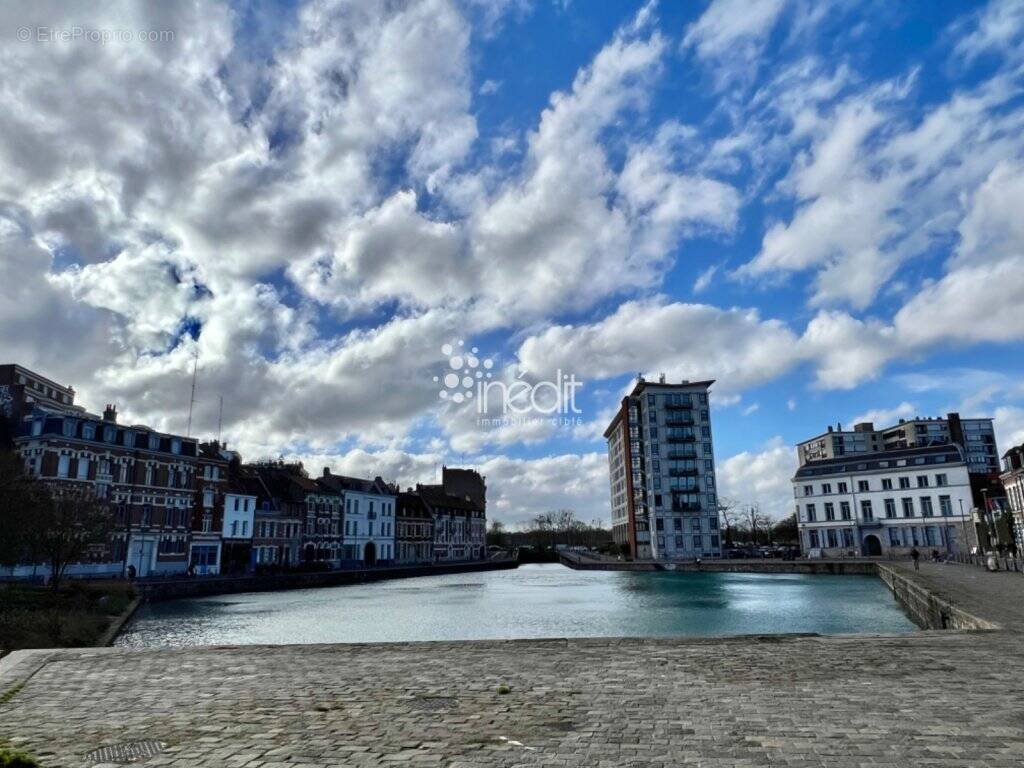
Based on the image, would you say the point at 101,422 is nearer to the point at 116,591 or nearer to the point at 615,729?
the point at 116,591

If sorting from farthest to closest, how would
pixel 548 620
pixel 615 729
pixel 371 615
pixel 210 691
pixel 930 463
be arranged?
pixel 930 463
pixel 371 615
pixel 548 620
pixel 210 691
pixel 615 729

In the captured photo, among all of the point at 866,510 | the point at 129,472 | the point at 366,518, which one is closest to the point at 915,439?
the point at 866,510

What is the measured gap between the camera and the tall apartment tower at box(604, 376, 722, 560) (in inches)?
4168

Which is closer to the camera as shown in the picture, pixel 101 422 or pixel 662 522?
pixel 101 422

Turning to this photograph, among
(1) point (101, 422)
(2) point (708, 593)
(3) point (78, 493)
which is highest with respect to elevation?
(1) point (101, 422)

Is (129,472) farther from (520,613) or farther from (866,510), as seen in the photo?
(866,510)

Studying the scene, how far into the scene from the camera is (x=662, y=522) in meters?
106

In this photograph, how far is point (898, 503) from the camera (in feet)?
289

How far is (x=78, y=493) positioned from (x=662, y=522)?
83.7 metres

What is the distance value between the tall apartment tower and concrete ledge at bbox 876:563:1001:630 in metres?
60.3

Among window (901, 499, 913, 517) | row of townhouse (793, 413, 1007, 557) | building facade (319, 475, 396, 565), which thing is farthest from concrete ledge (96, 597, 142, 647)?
window (901, 499, 913, 517)

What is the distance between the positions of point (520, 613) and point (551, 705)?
32756mm

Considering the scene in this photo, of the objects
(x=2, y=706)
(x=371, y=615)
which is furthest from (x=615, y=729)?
(x=371, y=615)

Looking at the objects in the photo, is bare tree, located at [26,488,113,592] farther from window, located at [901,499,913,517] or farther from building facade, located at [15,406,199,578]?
window, located at [901,499,913,517]
